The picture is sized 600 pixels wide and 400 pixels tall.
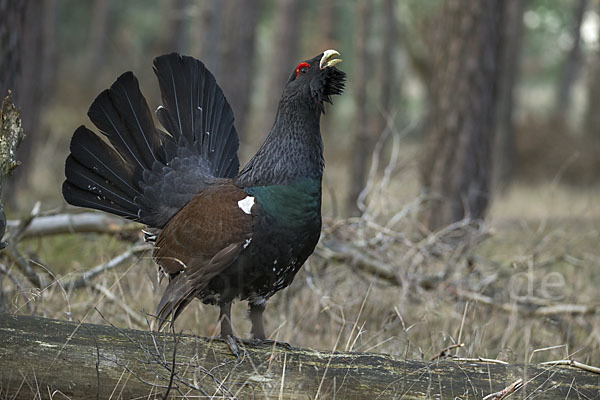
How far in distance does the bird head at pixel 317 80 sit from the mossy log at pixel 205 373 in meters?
1.27

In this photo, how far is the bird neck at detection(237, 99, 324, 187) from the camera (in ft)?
10.6

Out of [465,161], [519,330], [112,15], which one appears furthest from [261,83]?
[519,330]

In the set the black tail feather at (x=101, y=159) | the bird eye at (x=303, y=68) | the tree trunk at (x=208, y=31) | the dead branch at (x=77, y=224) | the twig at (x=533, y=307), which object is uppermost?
the tree trunk at (x=208, y=31)

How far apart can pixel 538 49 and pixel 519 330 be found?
29200mm

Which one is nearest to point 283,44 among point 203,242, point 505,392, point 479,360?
point 203,242

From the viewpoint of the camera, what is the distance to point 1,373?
252cm

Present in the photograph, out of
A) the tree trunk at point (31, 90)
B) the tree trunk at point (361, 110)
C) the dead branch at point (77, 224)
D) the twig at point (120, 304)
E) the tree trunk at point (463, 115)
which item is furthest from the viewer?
the tree trunk at point (361, 110)

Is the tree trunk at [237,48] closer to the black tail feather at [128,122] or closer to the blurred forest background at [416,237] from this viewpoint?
the blurred forest background at [416,237]

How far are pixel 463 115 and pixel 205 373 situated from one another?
4905 mm

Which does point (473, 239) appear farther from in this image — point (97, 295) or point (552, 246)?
point (97, 295)

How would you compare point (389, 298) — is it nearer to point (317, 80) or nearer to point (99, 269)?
point (99, 269)

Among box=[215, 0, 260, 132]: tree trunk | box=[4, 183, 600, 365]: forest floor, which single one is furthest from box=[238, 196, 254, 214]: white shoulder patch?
box=[215, 0, 260, 132]: tree trunk

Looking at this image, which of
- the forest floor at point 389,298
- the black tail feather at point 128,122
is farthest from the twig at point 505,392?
the black tail feather at point 128,122

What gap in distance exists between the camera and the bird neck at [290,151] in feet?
10.6
